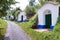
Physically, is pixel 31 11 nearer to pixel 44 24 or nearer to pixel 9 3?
pixel 44 24

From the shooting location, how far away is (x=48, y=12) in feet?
60.3

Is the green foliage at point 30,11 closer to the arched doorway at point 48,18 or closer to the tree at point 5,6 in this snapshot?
the arched doorway at point 48,18

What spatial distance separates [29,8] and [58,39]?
42.9ft

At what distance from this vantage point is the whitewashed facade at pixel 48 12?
17098mm

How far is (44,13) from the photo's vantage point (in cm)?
1889

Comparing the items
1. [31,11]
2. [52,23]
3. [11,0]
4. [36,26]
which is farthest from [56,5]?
[31,11]

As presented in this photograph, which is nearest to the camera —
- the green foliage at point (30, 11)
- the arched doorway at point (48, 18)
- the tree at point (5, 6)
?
the tree at point (5, 6)

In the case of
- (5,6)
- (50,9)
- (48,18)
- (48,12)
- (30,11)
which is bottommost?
(48,18)

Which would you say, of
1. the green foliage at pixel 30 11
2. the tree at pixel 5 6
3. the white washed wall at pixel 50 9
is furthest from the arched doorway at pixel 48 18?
the tree at pixel 5 6

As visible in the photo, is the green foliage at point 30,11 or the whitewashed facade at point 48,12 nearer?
the whitewashed facade at point 48,12

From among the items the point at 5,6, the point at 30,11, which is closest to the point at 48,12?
the point at 30,11

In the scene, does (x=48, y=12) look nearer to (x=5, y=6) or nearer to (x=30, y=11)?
(x=30, y=11)

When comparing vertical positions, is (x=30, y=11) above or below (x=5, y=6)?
below

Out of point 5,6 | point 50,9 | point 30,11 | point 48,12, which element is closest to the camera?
point 5,6
